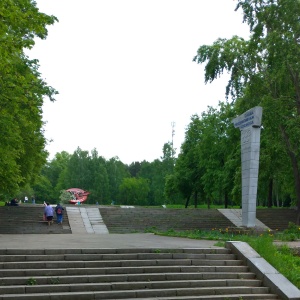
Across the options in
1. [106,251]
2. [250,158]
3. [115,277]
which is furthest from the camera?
[250,158]

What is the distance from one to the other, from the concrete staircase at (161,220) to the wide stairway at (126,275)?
16997mm

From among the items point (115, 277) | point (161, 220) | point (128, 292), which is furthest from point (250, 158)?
point (128, 292)

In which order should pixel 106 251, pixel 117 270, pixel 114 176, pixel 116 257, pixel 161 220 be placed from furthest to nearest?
pixel 114 176, pixel 161 220, pixel 106 251, pixel 116 257, pixel 117 270

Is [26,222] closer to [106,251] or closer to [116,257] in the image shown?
[106,251]

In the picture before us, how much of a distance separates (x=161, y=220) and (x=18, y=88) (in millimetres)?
16539

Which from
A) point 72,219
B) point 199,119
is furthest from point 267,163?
point 199,119

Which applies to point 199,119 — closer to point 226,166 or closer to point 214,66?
point 226,166

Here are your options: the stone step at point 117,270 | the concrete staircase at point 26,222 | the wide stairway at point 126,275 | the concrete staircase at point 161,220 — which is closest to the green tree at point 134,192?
the concrete staircase at point 161,220

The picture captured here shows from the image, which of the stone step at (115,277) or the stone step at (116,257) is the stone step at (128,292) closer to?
the stone step at (115,277)

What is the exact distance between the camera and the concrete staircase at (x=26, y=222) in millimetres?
28516

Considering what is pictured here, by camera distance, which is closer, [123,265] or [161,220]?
[123,265]

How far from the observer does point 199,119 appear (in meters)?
56.7

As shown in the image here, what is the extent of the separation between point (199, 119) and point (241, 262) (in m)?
44.0

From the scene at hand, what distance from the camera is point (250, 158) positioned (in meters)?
23.4
